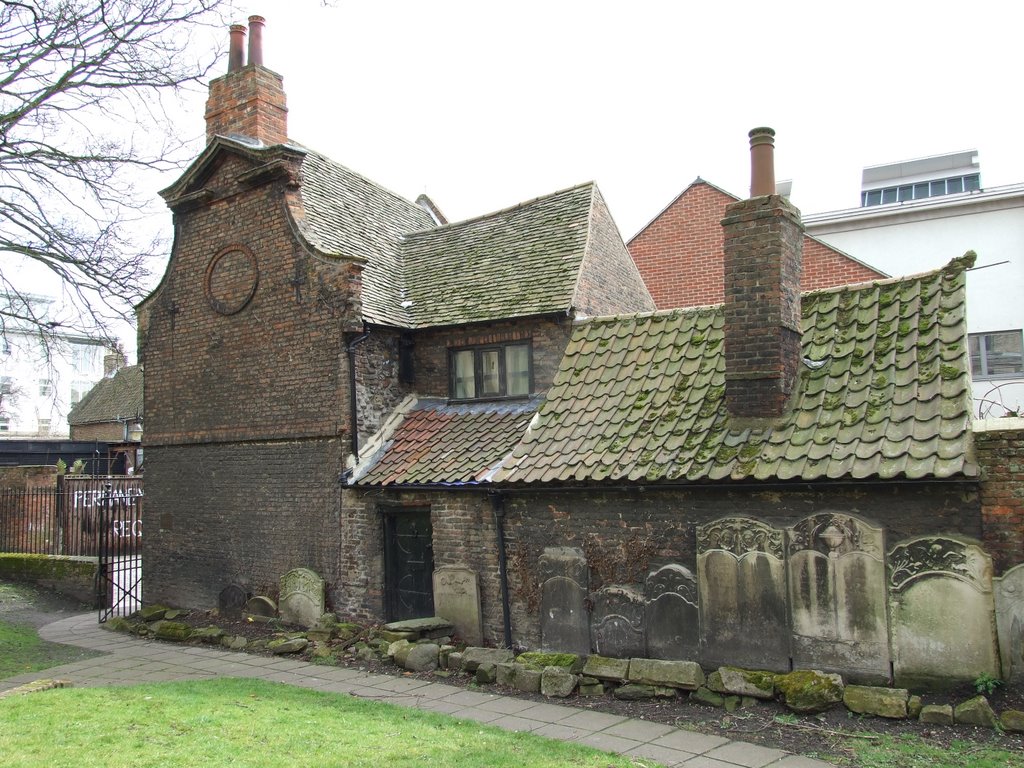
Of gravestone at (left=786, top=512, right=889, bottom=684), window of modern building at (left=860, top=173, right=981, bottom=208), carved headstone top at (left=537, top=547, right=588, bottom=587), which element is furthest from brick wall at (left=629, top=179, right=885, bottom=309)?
gravestone at (left=786, top=512, right=889, bottom=684)

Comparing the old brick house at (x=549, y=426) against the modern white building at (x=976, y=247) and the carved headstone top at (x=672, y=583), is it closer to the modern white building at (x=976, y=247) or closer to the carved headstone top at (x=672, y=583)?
the carved headstone top at (x=672, y=583)

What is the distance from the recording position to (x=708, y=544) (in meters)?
9.39

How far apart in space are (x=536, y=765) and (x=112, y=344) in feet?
35.9

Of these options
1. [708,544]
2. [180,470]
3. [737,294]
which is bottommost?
[708,544]

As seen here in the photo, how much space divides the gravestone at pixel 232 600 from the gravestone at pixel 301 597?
1.07 metres

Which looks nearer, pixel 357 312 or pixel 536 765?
pixel 536 765

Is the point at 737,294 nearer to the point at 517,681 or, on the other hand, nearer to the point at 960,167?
the point at 517,681

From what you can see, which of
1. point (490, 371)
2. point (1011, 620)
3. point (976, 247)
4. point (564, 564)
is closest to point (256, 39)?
point (490, 371)

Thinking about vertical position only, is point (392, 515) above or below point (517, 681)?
above

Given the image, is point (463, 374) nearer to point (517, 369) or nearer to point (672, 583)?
point (517, 369)

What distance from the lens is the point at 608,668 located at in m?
9.29

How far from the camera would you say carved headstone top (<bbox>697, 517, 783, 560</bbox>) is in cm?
898

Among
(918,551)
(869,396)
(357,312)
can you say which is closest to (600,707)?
(918,551)

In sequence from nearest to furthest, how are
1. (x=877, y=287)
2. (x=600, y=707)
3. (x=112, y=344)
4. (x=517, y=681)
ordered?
(x=600, y=707), (x=517, y=681), (x=877, y=287), (x=112, y=344)
